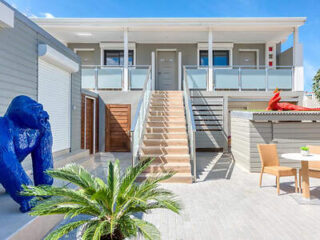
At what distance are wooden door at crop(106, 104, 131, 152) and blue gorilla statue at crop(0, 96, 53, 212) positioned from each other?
19.6 ft

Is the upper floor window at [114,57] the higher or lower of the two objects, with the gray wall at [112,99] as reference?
higher

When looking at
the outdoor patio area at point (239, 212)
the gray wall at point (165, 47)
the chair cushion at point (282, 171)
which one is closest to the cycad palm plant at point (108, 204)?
the outdoor patio area at point (239, 212)

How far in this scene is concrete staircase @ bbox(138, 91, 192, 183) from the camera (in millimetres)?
5586

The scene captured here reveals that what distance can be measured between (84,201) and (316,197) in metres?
4.37

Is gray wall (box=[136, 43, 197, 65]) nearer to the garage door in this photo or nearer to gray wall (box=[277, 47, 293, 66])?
gray wall (box=[277, 47, 293, 66])

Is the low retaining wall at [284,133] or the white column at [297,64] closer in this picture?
the low retaining wall at [284,133]

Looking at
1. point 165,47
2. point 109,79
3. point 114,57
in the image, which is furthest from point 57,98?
point 165,47

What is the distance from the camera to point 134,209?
238cm

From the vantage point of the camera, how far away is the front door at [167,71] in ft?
39.1

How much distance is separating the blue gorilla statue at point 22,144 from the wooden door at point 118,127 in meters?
5.97

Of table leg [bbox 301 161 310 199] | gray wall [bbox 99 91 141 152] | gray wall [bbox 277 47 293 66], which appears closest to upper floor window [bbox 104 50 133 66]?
gray wall [bbox 99 91 141 152]

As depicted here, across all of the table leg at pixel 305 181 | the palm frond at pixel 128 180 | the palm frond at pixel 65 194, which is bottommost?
the table leg at pixel 305 181

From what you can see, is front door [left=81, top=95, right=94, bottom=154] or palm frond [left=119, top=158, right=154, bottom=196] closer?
palm frond [left=119, top=158, right=154, bottom=196]

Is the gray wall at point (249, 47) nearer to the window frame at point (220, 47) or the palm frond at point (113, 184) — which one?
the window frame at point (220, 47)
